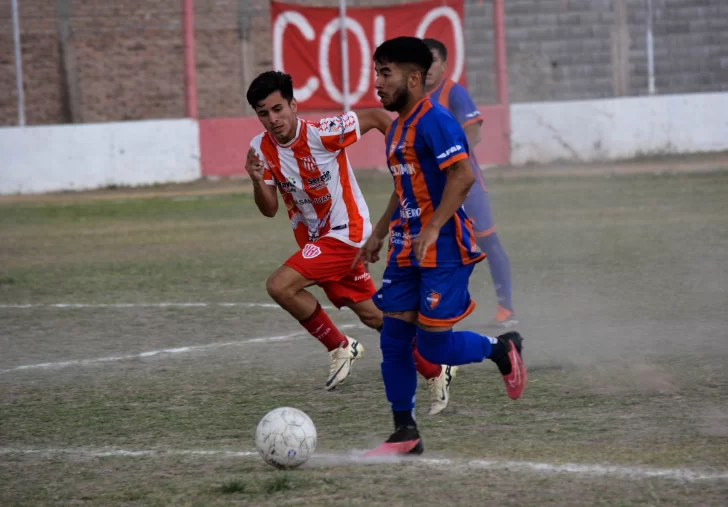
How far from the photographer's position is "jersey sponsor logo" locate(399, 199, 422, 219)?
16.5 feet

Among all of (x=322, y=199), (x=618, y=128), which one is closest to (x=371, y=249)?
(x=322, y=199)

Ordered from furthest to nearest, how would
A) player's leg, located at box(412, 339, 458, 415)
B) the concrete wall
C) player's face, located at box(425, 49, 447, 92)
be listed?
1. the concrete wall
2. player's face, located at box(425, 49, 447, 92)
3. player's leg, located at box(412, 339, 458, 415)

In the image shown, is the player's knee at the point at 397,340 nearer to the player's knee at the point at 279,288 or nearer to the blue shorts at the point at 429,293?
the blue shorts at the point at 429,293

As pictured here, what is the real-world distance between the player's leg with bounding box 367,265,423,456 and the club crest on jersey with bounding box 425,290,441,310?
0.46ft

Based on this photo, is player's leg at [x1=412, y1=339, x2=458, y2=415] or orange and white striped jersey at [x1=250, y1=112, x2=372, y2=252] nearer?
player's leg at [x1=412, y1=339, x2=458, y2=415]

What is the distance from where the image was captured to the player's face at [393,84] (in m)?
4.96

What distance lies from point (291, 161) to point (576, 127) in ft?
58.4

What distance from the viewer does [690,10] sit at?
28.0m

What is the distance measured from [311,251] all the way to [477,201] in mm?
2153

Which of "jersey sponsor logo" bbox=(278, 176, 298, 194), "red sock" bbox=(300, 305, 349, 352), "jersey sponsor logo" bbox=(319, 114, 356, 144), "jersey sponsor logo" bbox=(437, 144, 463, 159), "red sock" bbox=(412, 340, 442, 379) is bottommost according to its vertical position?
"red sock" bbox=(412, 340, 442, 379)

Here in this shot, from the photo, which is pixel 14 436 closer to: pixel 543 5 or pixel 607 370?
pixel 607 370

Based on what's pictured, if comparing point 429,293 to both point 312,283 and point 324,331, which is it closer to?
point 312,283

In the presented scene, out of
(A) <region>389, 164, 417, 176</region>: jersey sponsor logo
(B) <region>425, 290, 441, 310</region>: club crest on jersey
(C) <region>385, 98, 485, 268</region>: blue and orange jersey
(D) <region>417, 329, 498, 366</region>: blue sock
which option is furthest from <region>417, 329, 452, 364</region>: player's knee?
(A) <region>389, 164, 417, 176</region>: jersey sponsor logo

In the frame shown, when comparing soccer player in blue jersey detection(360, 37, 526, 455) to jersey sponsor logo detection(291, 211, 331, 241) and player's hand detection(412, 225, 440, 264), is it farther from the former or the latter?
jersey sponsor logo detection(291, 211, 331, 241)
